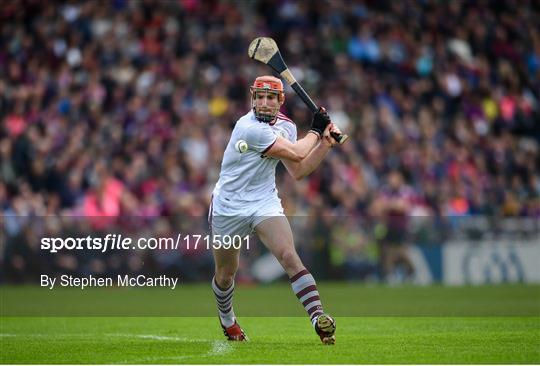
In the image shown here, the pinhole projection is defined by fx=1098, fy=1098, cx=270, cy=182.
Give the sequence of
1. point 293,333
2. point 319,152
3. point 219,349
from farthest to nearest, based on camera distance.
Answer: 1. point 293,333
2. point 319,152
3. point 219,349

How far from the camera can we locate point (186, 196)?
21922 millimetres

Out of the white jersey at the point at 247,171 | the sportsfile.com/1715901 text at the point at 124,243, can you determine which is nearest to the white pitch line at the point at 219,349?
the white jersey at the point at 247,171

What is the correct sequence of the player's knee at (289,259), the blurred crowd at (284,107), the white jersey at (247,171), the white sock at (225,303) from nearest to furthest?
the player's knee at (289,259), the white jersey at (247,171), the white sock at (225,303), the blurred crowd at (284,107)

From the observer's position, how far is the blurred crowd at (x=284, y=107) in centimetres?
2211

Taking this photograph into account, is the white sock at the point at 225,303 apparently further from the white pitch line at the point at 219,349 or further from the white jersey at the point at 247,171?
the white jersey at the point at 247,171

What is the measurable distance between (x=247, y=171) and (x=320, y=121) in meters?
0.89

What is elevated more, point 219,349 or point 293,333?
point 293,333

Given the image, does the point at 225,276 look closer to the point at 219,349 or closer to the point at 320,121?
the point at 219,349

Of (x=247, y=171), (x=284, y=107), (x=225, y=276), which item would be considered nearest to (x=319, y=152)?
(x=247, y=171)

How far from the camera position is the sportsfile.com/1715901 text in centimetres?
1986

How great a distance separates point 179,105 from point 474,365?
15837 mm

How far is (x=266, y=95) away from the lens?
1071 centimetres

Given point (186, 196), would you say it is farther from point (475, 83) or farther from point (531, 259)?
point (475, 83)

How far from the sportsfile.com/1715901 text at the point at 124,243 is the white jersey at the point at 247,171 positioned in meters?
8.21
